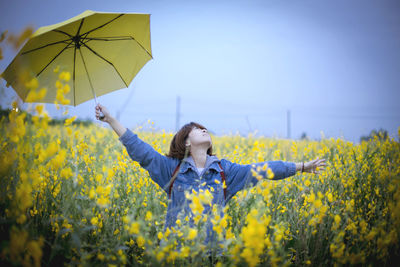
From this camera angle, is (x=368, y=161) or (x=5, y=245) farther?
(x=368, y=161)

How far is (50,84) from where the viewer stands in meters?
2.23

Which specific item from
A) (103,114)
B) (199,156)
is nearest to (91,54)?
(103,114)

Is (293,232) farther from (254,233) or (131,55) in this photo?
(131,55)

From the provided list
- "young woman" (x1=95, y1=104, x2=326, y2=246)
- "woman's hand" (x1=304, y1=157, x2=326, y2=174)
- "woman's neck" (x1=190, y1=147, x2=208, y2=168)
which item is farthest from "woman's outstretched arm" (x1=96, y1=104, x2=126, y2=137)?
"woman's hand" (x1=304, y1=157, x2=326, y2=174)

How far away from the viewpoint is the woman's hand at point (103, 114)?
2029 mm

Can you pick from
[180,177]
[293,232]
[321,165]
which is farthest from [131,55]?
[293,232]

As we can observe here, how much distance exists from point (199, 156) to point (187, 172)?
0.63 ft

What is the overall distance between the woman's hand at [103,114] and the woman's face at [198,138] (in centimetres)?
77

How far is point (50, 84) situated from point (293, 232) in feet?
8.74

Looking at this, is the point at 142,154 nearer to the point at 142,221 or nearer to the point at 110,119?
the point at 110,119

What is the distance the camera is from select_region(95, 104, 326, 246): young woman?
203 centimetres

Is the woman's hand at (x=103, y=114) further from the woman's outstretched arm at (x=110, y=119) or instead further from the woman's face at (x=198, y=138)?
the woman's face at (x=198, y=138)

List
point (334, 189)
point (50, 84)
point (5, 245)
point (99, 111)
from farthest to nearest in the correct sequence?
point (334, 189)
point (50, 84)
point (99, 111)
point (5, 245)

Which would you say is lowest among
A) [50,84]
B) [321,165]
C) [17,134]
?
[321,165]
